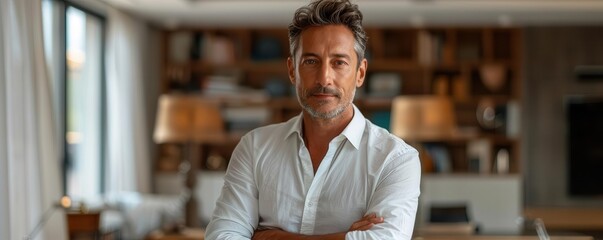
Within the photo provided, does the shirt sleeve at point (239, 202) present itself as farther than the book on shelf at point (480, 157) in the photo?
No

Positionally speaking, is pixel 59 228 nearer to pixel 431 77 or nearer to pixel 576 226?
pixel 431 77

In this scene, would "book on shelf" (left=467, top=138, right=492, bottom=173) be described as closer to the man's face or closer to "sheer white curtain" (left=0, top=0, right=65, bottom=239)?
"sheer white curtain" (left=0, top=0, right=65, bottom=239)

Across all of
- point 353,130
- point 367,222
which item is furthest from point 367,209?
point 353,130

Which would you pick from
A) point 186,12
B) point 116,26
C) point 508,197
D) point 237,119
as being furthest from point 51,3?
point 508,197

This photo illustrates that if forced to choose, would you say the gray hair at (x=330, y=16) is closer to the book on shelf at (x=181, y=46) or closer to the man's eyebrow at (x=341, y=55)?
the man's eyebrow at (x=341, y=55)

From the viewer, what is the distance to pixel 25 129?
6.32m

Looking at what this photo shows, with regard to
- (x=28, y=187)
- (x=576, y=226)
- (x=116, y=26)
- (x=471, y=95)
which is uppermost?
(x=116, y=26)

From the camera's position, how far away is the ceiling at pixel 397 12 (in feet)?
28.4

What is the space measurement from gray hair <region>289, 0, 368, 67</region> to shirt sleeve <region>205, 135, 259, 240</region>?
0.31 metres

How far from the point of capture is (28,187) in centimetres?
637

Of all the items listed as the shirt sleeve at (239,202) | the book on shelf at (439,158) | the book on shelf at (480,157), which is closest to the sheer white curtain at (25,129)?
the shirt sleeve at (239,202)

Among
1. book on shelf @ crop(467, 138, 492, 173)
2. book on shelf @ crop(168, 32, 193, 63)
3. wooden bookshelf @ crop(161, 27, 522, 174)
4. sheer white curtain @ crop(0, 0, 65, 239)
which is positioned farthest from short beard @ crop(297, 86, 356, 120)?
book on shelf @ crop(168, 32, 193, 63)

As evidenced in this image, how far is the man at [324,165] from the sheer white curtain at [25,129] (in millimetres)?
3821

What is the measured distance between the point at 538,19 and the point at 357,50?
800 centimetres
